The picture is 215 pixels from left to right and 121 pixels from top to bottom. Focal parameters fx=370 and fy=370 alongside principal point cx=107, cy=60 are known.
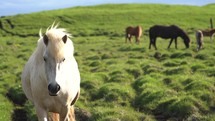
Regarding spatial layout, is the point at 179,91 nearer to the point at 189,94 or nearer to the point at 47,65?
the point at 189,94

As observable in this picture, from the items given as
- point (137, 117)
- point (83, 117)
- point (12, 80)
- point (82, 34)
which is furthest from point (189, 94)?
point (82, 34)

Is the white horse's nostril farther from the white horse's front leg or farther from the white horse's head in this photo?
the white horse's front leg

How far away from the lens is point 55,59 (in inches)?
256

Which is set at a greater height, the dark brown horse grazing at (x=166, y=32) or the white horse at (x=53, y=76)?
the white horse at (x=53, y=76)

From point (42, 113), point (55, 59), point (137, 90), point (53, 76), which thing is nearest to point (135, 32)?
point (137, 90)

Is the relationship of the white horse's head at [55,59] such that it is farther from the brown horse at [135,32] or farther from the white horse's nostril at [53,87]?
the brown horse at [135,32]

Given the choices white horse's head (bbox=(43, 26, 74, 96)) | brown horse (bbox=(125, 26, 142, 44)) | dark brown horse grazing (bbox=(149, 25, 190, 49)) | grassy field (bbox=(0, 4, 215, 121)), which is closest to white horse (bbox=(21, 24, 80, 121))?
white horse's head (bbox=(43, 26, 74, 96))

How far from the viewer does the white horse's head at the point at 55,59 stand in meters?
6.27

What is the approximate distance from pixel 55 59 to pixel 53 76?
1.06 ft

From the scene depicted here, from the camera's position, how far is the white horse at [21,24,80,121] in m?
6.49

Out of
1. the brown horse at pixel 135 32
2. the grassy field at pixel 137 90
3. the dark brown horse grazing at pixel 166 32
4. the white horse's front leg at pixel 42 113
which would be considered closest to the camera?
the white horse's front leg at pixel 42 113

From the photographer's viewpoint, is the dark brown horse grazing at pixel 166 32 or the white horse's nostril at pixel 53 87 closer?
the white horse's nostril at pixel 53 87

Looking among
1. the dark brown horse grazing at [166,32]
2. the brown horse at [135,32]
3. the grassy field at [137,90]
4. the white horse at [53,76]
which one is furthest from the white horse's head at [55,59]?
the brown horse at [135,32]

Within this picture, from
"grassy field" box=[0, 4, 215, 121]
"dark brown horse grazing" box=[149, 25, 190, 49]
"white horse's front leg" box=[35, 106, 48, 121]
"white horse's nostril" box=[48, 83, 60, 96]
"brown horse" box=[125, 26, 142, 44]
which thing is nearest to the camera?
"white horse's nostril" box=[48, 83, 60, 96]
